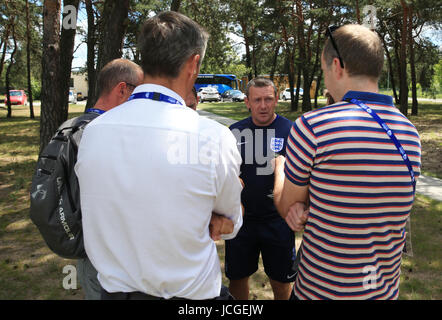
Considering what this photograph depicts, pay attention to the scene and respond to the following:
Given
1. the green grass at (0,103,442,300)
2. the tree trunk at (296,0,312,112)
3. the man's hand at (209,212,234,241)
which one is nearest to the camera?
the man's hand at (209,212,234,241)

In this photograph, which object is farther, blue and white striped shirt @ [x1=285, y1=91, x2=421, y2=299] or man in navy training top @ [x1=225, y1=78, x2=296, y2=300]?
man in navy training top @ [x1=225, y1=78, x2=296, y2=300]

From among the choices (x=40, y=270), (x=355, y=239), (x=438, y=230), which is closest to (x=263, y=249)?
(x=355, y=239)

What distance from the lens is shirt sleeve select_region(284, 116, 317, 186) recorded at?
1.53 metres

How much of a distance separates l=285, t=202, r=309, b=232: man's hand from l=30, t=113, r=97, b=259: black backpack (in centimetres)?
104

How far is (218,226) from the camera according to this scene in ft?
5.08

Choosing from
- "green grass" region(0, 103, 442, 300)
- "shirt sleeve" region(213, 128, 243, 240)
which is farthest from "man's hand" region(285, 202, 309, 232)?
"green grass" region(0, 103, 442, 300)

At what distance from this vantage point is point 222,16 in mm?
12648

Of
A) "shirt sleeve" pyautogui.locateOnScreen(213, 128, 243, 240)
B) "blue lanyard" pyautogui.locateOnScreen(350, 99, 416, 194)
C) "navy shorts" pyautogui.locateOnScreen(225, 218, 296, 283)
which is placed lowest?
"navy shorts" pyautogui.locateOnScreen(225, 218, 296, 283)

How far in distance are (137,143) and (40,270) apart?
402cm

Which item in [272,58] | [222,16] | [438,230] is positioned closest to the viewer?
[438,230]

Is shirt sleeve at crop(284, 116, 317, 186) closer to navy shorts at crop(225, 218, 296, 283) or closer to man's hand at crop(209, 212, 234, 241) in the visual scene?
man's hand at crop(209, 212, 234, 241)

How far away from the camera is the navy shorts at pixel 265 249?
3.05 m

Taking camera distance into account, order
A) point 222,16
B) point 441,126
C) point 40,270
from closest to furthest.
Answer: point 40,270
point 222,16
point 441,126

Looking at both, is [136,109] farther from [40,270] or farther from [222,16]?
[222,16]
